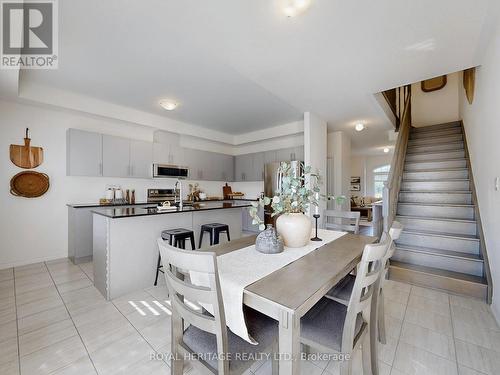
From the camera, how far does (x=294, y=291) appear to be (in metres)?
1.01

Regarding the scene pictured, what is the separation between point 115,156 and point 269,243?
3658 mm

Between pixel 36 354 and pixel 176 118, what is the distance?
4.03 m

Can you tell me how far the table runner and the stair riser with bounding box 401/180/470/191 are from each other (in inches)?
119

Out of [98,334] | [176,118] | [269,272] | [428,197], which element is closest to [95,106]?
[176,118]

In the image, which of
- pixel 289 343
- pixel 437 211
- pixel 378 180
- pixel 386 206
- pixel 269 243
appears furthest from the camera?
pixel 378 180

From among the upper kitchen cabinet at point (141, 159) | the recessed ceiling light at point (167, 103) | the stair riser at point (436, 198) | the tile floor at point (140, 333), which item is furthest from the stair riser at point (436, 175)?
the upper kitchen cabinet at point (141, 159)

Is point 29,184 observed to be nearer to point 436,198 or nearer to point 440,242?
point 440,242

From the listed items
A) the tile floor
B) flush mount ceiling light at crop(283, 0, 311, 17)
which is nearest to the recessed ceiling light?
flush mount ceiling light at crop(283, 0, 311, 17)

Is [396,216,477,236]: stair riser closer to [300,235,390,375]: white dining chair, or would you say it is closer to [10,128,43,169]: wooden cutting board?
[300,235,390,375]: white dining chair

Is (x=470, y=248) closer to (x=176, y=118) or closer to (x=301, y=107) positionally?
(x=301, y=107)

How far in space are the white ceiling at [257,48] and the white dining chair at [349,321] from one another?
72.4 inches

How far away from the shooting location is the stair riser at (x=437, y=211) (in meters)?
3.04

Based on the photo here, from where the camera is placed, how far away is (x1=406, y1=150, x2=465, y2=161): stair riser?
3848 millimetres

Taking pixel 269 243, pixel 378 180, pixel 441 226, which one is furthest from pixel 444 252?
pixel 378 180
